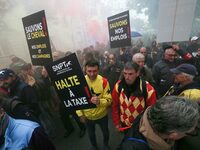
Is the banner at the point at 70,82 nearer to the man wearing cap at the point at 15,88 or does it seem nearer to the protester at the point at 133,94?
the protester at the point at 133,94

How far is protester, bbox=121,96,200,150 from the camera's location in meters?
1.25

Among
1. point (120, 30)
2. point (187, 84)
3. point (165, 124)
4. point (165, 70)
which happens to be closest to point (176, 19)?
point (120, 30)

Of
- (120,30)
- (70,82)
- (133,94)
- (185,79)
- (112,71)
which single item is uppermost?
(120,30)

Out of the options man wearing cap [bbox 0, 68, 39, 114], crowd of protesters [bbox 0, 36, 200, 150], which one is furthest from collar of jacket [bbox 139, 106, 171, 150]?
man wearing cap [bbox 0, 68, 39, 114]

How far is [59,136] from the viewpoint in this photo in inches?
180

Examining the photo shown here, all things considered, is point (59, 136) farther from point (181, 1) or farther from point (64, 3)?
point (64, 3)

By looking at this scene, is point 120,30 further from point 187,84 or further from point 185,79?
point 187,84

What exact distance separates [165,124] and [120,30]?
4780 mm

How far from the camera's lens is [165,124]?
1260mm

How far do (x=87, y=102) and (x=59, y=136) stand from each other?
2401mm

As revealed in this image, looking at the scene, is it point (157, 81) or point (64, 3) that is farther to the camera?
point (64, 3)

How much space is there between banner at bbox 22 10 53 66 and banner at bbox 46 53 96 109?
128cm

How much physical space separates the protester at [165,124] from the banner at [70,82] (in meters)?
1.28

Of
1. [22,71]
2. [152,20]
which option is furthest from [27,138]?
[152,20]
